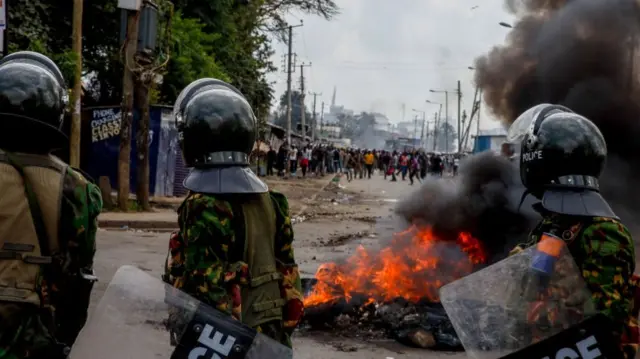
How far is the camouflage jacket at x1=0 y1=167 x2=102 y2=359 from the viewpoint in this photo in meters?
2.51

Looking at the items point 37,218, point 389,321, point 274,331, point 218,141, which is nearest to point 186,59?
point 389,321

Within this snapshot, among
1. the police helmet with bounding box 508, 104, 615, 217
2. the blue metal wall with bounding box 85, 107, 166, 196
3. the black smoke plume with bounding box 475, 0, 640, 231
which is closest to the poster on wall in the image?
the blue metal wall with bounding box 85, 107, 166, 196

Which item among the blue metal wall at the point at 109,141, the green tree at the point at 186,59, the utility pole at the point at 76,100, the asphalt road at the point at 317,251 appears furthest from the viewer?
the green tree at the point at 186,59

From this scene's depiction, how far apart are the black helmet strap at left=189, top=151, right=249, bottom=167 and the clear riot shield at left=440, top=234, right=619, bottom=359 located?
0.93 metres

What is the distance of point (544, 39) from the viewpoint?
11.9m

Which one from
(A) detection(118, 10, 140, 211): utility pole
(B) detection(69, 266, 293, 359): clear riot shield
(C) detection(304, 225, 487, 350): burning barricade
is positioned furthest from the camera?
(A) detection(118, 10, 140, 211): utility pole

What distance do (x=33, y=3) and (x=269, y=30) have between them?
686 inches

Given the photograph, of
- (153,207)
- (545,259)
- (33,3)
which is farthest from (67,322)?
(33,3)

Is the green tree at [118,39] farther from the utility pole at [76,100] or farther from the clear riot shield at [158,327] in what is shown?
the clear riot shield at [158,327]

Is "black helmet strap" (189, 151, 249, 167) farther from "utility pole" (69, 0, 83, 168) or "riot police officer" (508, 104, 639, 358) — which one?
"utility pole" (69, 0, 83, 168)

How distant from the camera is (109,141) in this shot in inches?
717

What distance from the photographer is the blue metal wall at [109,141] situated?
18.0 meters

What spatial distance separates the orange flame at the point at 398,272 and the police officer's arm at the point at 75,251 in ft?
15.0

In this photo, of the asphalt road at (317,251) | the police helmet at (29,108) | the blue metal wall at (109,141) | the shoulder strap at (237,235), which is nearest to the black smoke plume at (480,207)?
the asphalt road at (317,251)
